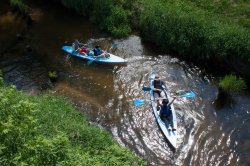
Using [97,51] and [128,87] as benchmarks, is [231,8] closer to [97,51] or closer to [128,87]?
[128,87]

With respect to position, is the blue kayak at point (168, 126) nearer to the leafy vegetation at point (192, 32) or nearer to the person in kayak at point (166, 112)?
the person in kayak at point (166, 112)

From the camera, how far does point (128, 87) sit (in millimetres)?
18812

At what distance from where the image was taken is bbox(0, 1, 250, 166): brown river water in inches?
593

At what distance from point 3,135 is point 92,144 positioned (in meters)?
5.39

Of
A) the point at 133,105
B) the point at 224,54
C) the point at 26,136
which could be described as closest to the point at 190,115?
the point at 133,105

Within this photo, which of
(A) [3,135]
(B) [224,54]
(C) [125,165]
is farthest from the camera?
(B) [224,54]

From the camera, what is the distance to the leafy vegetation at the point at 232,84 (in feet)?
56.8

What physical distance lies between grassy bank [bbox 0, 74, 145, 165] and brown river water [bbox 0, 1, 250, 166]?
7.41ft

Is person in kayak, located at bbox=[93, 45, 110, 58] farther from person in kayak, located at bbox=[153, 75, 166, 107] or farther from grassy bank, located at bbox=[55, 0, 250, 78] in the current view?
person in kayak, located at bbox=[153, 75, 166, 107]

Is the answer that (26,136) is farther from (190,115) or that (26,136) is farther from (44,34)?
(44,34)

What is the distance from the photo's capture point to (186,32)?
20.2 m

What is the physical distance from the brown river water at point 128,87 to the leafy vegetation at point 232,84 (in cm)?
45

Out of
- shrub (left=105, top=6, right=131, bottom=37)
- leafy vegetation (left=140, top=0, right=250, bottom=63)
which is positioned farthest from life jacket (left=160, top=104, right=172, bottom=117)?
shrub (left=105, top=6, right=131, bottom=37)

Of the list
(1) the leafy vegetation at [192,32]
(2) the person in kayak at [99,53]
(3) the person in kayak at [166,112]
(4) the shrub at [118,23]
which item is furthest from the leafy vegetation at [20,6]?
(3) the person in kayak at [166,112]
